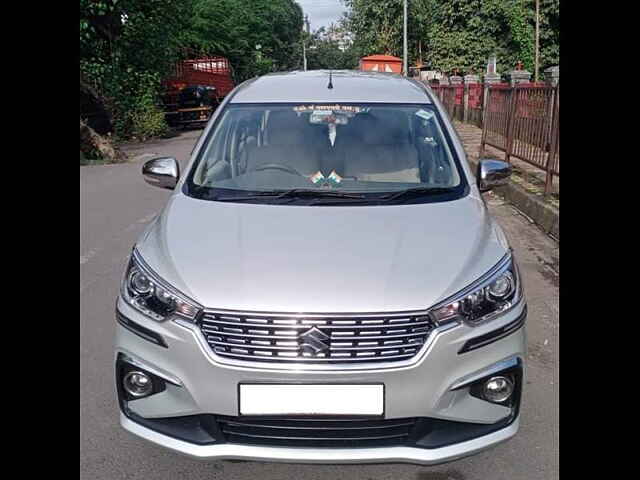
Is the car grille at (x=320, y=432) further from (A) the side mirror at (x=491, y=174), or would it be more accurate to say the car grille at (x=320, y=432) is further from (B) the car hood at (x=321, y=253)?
(A) the side mirror at (x=491, y=174)

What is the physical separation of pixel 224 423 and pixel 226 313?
0.41 m

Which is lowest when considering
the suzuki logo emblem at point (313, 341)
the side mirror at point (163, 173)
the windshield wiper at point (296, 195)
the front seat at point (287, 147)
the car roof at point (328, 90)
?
the suzuki logo emblem at point (313, 341)

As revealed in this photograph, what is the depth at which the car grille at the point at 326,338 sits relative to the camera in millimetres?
2535

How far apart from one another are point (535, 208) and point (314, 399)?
6.62 meters

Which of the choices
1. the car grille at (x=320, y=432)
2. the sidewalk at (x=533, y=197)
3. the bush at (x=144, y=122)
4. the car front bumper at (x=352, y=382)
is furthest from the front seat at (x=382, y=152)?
the bush at (x=144, y=122)

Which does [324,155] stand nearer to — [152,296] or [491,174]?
[491,174]

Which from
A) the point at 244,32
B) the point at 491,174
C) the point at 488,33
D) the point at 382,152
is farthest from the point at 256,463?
the point at 244,32

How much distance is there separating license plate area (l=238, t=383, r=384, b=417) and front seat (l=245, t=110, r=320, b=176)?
1.53 meters

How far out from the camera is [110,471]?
3.05 meters

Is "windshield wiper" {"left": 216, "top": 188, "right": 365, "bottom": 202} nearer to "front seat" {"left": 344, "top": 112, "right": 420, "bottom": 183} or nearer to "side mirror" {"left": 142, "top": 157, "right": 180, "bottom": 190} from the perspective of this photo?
"front seat" {"left": 344, "top": 112, "right": 420, "bottom": 183}

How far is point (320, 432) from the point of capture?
2.59 m
